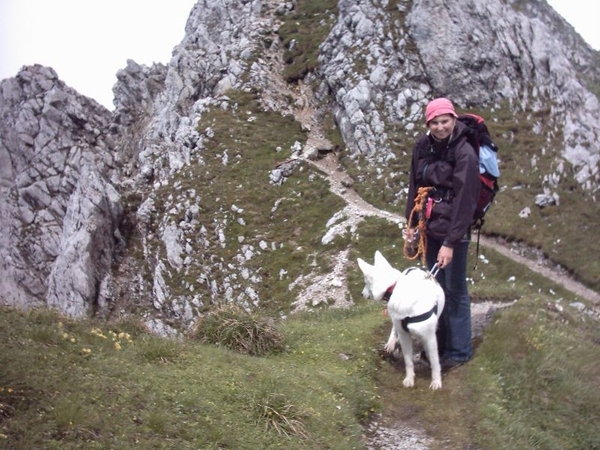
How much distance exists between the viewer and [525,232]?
1254 inches

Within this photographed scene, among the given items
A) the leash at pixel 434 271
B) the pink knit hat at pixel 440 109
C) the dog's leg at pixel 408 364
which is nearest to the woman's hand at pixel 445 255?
the leash at pixel 434 271

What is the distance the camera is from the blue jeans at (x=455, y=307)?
9.48 metres

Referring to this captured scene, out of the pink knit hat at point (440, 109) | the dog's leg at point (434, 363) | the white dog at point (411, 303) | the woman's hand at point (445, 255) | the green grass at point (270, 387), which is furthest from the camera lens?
the dog's leg at point (434, 363)

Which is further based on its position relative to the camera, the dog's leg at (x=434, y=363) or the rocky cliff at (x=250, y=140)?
the rocky cliff at (x=250, y=140)

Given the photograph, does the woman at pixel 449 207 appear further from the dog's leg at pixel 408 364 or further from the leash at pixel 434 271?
the dog's leg at pixel 408 364

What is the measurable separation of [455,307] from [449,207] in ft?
6.49

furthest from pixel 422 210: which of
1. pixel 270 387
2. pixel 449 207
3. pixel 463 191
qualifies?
pixel 270 387

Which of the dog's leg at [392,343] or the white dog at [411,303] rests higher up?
the white dog at [411,303]

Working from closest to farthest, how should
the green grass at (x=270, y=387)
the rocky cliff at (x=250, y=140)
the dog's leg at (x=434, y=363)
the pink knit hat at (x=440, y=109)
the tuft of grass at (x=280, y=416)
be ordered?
the green grass at (x=270, y=387) < the tuft of grass at (x=280, y=416) < the pink knit hat at (x=440, y=109) < the dog's leg at (x=434, y=363) < the rocky cliff at (x=250, y=140)

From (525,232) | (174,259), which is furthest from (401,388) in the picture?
(174,259)

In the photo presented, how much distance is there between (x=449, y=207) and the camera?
8992 millimetres

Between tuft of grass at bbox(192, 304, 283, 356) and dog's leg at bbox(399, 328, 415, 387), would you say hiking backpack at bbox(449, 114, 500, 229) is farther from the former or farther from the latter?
tuft of grass at bbox(192, 304, 283, 356)

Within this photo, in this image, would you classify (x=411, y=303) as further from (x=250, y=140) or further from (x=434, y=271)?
(x=250, y=140)

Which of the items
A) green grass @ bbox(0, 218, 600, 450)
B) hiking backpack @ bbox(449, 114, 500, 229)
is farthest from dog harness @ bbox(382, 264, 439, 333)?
hiking backpack @ bbox(449, 114, 500, 229)
